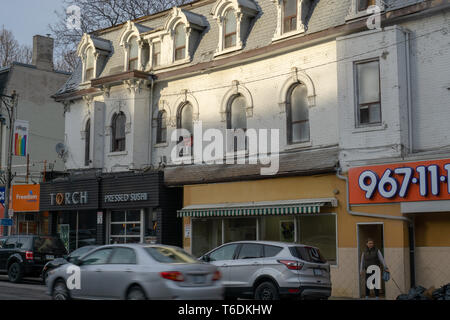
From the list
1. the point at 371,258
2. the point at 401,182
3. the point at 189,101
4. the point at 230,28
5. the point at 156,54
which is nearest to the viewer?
the point at 371,258

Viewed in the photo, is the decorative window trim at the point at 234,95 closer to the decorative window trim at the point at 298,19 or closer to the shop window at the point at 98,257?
the decorative window trim at the point at 298,19

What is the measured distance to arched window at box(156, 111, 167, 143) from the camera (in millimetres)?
25469

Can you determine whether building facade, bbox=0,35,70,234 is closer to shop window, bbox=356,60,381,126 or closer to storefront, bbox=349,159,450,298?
shop window, bbox=356,60,381,126

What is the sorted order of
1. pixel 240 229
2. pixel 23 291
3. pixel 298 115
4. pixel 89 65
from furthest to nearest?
pixel 89 65 → pixel 240 229 → pixel 298 115 → pixel 23 291

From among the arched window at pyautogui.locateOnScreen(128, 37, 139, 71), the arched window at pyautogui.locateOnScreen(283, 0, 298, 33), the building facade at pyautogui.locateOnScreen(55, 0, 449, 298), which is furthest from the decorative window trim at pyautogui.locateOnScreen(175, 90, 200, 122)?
the arched window at pyautogui.locateOnScreen(283, 0, 298, 33)

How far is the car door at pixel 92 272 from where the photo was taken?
502 inches

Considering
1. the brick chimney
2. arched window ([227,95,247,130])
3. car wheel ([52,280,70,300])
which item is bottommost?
car wheel ([52,280,70,300])

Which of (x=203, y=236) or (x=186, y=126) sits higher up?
(x=186, y=126)

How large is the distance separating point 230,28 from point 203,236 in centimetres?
808

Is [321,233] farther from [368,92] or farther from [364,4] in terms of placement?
[364,4]

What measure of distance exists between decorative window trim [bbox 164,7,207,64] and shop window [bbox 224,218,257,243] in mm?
6907

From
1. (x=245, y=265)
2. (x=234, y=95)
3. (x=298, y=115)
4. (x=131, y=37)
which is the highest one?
(x=131, y=37)

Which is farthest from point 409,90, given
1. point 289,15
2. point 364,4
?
point 289,15

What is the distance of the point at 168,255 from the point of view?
502 inches
